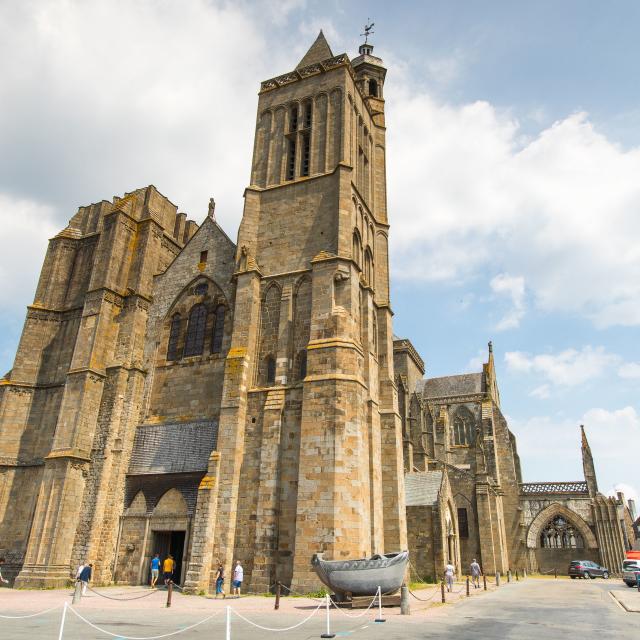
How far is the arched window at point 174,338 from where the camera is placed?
24.9 metres

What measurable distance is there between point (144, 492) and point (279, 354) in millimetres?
8044

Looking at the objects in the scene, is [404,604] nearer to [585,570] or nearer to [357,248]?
[357,248]

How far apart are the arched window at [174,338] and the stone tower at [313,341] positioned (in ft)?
15.7

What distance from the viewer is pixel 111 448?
73.1 ft

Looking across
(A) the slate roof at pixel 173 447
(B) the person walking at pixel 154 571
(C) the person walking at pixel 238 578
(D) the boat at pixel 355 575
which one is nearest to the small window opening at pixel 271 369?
(A) the slate roof at pixel 173 447

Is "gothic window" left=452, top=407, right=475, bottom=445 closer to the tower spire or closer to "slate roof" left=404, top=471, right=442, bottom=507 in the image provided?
the tower spire

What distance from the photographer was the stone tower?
57.1 ft

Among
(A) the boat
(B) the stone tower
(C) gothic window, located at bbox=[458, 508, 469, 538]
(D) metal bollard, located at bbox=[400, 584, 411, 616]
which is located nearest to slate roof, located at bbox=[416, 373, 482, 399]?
(C) gothic window, located at bbox=[458, 508, 469, 538]

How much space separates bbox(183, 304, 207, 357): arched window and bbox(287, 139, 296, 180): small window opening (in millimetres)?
7719

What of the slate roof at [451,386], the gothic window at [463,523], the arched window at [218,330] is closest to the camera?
the arched window at [218,330]

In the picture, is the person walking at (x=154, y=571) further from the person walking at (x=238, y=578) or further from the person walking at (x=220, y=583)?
the person walking at (x=238, y=578)

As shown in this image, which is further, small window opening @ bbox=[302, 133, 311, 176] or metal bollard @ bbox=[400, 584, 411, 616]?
small window opening @ bbox=[302, 133, 311, 176]

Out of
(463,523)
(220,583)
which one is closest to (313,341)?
(220,583)

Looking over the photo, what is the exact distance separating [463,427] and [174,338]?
31761mm
